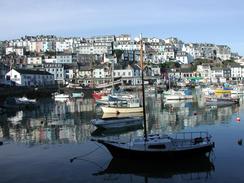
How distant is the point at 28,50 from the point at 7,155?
157 meters

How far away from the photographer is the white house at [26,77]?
3703 inches

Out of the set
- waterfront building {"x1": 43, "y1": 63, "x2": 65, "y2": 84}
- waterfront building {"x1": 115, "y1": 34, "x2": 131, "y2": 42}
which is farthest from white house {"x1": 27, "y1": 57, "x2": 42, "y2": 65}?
waterfront building {"x1": 115, "y1": 34, "x2": 131, "y2": 42}

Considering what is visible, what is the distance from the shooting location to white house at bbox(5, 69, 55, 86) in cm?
9406

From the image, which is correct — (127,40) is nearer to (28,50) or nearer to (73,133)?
(28,50)

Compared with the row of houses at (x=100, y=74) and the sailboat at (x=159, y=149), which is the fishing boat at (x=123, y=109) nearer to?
the sailboat at (x=159, y=149)

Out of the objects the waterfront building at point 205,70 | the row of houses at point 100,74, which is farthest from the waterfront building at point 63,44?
the waterfront building at point 205,70

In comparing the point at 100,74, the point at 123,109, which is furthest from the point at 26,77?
the point at 123,109

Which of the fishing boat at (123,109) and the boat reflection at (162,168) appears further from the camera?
the fishing boat at (123,109)

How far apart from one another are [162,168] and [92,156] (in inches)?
195

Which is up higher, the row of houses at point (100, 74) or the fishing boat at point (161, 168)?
the row of houses at point (100, 74)

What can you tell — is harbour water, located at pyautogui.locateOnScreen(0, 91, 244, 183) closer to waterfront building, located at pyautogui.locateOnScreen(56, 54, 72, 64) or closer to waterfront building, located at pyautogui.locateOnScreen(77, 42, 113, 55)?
waterfront building, located at pyautogui.locateOnScreen(56, 54, 72, 64)

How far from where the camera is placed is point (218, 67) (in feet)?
495

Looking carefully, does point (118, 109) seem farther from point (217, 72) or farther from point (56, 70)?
point (217, 72)

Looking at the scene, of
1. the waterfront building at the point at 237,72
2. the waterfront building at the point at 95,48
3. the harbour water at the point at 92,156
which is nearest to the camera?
the harbour water at the point at 92,156
